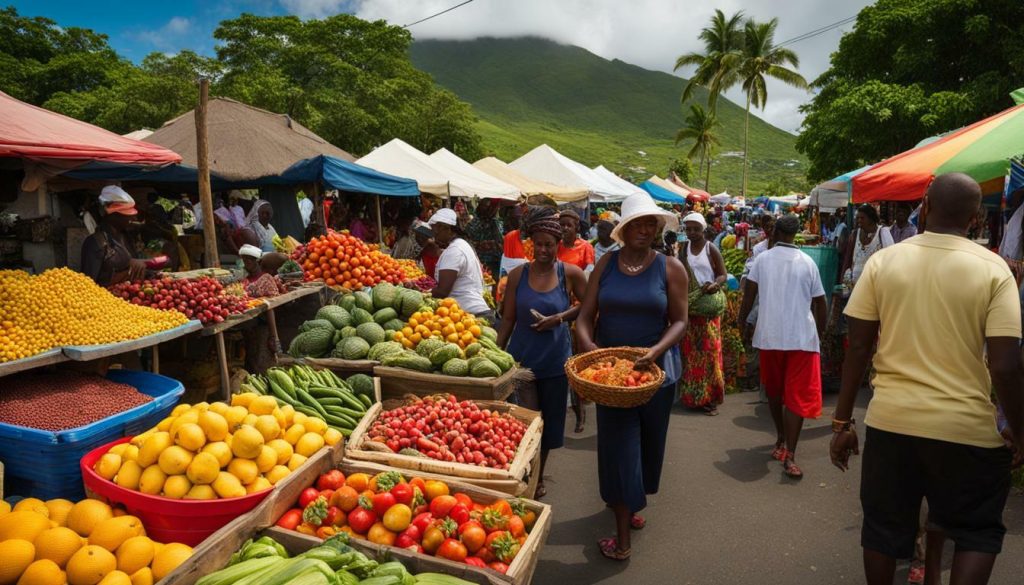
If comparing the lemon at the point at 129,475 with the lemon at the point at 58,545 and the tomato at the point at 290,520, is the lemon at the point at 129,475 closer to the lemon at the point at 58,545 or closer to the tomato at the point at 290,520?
the lemon at the point at 58,545

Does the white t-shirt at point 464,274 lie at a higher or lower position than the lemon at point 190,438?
higher

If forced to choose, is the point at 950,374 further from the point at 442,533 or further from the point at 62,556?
the point at 62,556

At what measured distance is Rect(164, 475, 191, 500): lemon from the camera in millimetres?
2793

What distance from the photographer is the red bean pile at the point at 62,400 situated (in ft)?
11.8

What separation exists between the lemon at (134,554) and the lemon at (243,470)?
1.42 ft

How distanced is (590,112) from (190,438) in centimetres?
15779

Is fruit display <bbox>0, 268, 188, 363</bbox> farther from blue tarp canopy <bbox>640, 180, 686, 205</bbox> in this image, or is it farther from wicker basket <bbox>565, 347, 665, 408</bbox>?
blue tarp canopy <bbox>640, 180, 686, 205</bbox>

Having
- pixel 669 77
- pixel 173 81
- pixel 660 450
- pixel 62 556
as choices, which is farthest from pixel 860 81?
pixel 669 77

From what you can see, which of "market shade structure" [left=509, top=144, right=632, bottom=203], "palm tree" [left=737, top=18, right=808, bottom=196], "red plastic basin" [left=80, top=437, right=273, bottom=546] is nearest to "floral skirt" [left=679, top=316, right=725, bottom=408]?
"red plastic basin" [left=80, top=437, right=273, bottom=546]

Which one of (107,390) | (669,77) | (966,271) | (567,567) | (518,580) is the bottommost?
(567,567)

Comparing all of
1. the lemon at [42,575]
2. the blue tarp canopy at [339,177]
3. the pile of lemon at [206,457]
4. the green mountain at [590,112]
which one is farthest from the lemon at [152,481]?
the green mountain at [590,112]

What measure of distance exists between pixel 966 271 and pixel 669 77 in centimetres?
19348

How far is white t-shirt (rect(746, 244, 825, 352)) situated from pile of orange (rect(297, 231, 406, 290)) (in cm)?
404

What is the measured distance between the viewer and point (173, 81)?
2570cm
